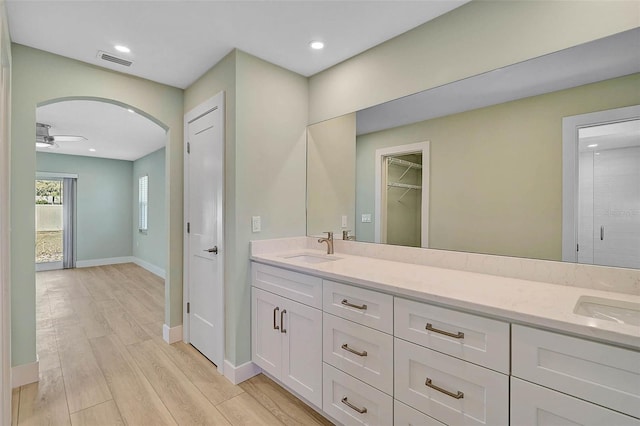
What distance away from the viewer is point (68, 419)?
6.19ft

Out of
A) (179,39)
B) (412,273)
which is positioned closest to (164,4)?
(179,39)

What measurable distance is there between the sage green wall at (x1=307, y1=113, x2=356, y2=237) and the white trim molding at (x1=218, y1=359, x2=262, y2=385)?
3.81ft

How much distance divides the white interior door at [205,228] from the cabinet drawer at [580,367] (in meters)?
2.00

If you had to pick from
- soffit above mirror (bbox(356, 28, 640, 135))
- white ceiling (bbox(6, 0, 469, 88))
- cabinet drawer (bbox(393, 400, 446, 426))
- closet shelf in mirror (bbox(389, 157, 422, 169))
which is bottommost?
cabinet drawer (bbox(393, 400, 446, 426))

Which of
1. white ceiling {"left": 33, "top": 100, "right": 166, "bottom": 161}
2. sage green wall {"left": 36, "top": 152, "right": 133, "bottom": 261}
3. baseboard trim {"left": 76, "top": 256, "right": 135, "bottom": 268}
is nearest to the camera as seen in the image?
white ceiling {"left": 33, "top": 100, "right": 166, "bottom": 161}

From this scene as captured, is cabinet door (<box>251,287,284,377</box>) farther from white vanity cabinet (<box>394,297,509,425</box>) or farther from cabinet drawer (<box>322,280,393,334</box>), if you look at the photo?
white vanity cabinet (<box>394,297,509,425</box>)

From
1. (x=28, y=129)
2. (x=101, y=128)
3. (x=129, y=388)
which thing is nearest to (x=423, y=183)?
(x=129, y=388)

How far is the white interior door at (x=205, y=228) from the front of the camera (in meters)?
2.44

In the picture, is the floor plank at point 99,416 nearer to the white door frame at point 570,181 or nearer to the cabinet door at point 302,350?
the cabinet door at point 302,350

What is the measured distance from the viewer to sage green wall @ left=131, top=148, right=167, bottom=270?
590 centimetres

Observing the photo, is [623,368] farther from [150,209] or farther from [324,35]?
[150,209]

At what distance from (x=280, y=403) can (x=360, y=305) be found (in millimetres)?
1023

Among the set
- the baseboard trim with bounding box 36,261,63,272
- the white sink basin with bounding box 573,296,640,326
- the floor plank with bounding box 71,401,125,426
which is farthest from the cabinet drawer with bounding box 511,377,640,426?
the baseboard trim with bounding box 36,261,63,272

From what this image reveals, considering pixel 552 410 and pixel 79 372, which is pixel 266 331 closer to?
pixel 79 372
